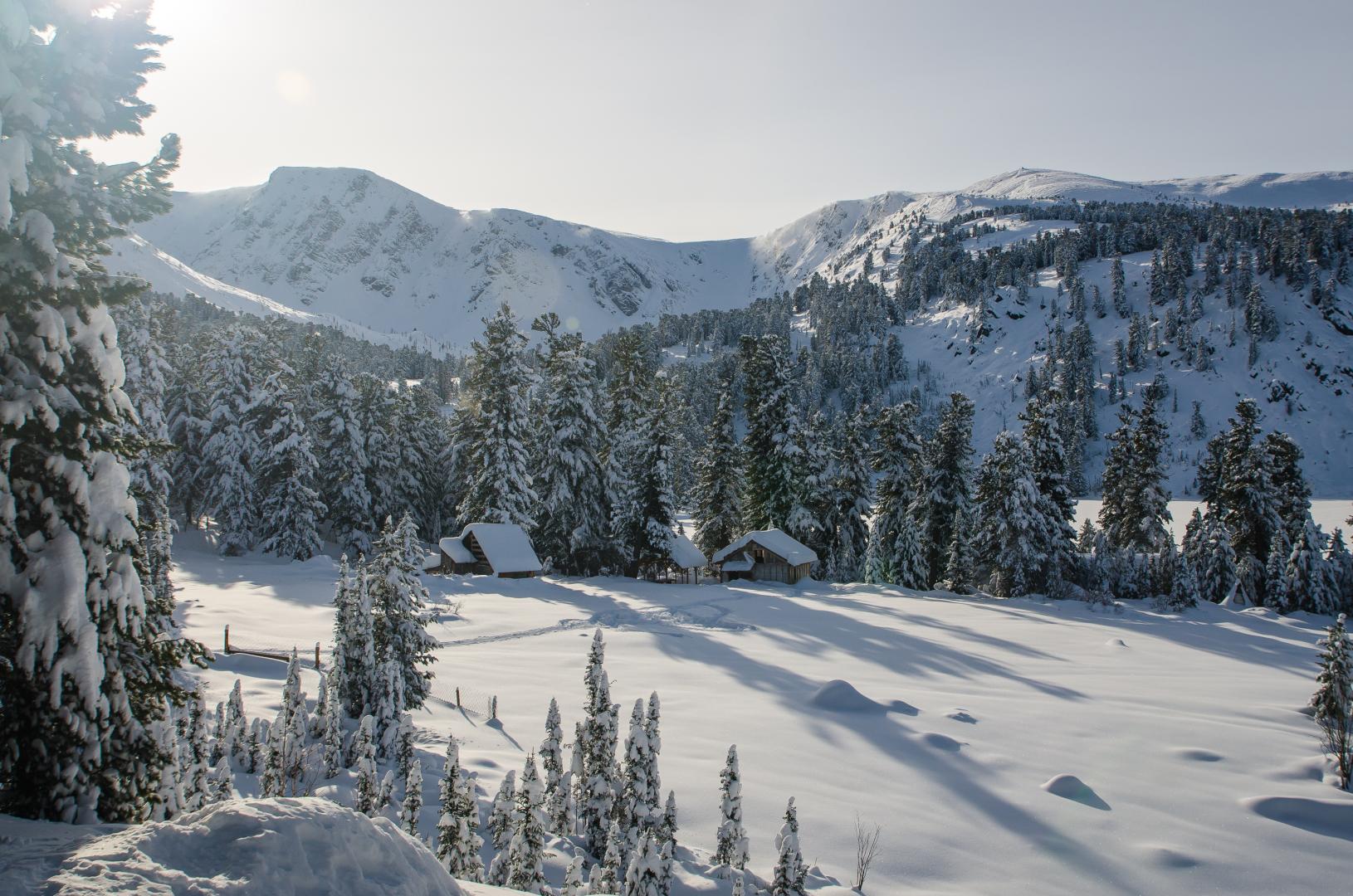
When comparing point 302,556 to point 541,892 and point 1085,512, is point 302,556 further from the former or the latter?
point 1085,512

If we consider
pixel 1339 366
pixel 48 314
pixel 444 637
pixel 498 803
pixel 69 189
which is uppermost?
pixel 1339 366

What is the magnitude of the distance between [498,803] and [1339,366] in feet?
620

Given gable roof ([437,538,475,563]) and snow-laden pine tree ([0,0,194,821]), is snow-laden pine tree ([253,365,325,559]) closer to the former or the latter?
gable roof ([437,538,475,563])

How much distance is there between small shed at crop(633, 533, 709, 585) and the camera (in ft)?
142

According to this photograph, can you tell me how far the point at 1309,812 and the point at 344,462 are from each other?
47.7m

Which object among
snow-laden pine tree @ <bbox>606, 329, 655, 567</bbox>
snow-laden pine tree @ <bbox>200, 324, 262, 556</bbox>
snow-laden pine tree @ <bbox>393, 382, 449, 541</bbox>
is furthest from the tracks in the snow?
snow-laden pine tree @ <bbox>200, 324, 262, 556</bbox>

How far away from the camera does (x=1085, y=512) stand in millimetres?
101750

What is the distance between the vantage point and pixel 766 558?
43.8 m

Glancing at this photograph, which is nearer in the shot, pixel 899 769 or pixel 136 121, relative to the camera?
pixel 136 121

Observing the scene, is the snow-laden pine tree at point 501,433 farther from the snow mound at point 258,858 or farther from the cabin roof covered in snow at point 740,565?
the snow mound at point 258,858

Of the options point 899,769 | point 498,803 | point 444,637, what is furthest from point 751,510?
point 498,803

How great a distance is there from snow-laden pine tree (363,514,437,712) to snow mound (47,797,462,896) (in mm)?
11739

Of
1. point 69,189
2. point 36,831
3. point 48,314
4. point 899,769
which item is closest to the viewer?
point 36,831

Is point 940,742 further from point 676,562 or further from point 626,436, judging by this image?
point 626,436
